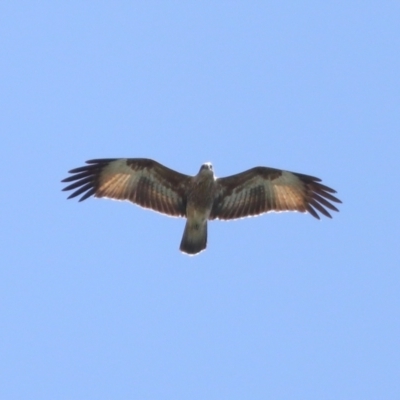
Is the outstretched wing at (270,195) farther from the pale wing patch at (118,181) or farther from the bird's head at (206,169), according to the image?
the pale wing patch at (118,181)

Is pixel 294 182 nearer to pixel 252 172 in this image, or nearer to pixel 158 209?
pixel 252 172

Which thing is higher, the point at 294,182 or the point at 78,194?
the point at 294,182

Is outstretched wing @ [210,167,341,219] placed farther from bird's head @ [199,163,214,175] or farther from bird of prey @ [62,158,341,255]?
bird's head @ [199,163,214,175]

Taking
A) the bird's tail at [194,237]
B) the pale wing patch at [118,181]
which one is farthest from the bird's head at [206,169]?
the pale wing patch at [118,181]

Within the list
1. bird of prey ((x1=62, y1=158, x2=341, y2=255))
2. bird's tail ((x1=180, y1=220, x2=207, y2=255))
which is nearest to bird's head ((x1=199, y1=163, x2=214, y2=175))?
bird of prey ((x1=62, y1=158, x2=341, y2=255))

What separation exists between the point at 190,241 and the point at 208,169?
1.26 meters

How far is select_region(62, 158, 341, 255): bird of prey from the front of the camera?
1026 centimetres

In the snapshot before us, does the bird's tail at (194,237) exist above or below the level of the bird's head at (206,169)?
below

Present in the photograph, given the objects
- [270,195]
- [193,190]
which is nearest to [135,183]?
[193,190]

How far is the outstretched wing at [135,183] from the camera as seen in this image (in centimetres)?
1038

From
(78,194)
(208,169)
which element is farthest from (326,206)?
(78,194)

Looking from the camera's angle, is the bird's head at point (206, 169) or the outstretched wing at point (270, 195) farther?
the outstretched wing at point (270, 195)

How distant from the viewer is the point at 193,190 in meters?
10.1

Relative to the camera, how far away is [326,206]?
1060cm
